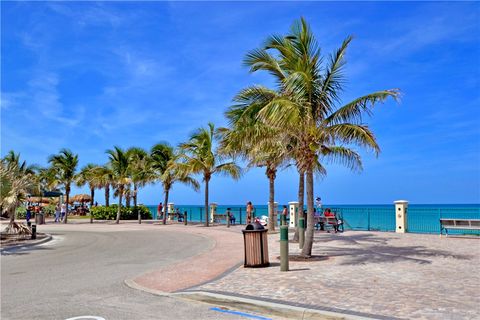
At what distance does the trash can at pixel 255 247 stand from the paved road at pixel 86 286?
2830mm

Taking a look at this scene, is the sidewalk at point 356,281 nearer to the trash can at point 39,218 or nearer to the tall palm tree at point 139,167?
the tall palm tree at point 139,167

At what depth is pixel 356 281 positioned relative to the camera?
895 cm

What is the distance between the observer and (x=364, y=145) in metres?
12.4

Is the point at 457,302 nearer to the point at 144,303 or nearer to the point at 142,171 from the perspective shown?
the point at 144,303

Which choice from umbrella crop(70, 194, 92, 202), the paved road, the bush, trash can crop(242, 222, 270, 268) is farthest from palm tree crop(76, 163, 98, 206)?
trash can crop(242, 222, 270, 268)

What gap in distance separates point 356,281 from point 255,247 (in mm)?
3010

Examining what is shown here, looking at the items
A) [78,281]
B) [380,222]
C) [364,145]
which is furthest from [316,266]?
[380,222]

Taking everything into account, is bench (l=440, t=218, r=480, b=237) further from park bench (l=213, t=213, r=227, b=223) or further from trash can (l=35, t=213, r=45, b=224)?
trash can (l=35, t=213, r=45, b=224)

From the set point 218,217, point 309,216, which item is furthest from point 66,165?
point 309,216

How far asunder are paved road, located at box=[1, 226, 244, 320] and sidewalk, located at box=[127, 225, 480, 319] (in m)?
0.76

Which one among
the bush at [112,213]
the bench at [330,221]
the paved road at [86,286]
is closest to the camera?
the paved road at [86,286]

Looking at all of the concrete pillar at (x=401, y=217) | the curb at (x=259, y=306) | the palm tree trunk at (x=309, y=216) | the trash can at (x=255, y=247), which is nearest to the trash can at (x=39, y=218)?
the concrete pillar at (x=401, y=217)

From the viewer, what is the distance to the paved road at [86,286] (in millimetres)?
7016

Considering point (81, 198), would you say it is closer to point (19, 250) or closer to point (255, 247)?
point (19, 250)
